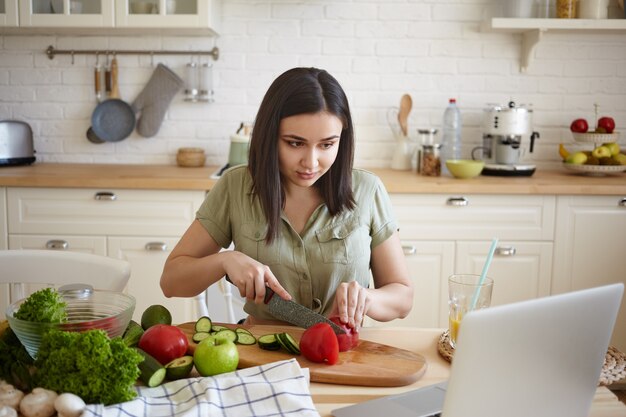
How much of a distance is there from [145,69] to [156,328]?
8.32ft

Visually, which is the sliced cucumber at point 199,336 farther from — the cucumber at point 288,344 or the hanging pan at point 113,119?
the hanging pan at point 113,119

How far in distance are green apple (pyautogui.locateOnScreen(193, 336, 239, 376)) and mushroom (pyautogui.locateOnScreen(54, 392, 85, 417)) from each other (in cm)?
23

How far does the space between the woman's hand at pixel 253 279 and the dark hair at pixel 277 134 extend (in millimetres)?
237

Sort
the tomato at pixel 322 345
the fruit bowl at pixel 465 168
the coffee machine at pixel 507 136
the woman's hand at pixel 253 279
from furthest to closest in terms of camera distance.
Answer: the coffee machine at pixel 507 136 → the fruit bowl at pixel 465 168 → the woman's hand at pixel 253 279 → the tomato at pixel 322 345

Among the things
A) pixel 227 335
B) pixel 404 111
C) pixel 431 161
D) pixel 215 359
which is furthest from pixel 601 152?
pixel 215 359

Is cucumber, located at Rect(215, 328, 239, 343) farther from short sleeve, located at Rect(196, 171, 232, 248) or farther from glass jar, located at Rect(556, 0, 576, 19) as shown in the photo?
glass jar, located at Rect(556, 0, 576, 19)

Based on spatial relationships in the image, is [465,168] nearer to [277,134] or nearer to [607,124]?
[607,124]

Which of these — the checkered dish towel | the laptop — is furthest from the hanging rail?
the laptop

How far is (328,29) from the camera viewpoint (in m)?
3.47

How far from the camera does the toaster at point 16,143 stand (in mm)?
3266

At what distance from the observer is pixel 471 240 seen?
3.00 m

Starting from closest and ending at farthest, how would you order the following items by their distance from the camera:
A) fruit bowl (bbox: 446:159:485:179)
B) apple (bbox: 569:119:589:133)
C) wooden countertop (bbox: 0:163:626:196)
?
1. wooden countertop (bbox: 0:163:626:196)
2. fruit bowl (bbox: 446:159:485:179)
3. apple (bbox: 569:119:589:133)

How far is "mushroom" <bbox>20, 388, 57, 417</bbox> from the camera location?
1.01m

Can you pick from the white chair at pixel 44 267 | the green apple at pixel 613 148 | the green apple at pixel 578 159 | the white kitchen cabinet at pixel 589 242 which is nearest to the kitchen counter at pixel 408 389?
the white chair at pixel 44 267
